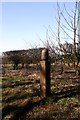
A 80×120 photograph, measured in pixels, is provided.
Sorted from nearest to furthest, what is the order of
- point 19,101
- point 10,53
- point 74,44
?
point 19,101 → point 74,44 → point 10,53

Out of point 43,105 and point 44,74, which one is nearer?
point 43,105

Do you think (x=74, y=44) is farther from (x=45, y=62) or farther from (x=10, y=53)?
(x=10, y=53)

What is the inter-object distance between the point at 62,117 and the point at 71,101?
2.93 feet

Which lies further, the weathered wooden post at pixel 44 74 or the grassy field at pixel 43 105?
the weathered wooden post at pixel 44 74

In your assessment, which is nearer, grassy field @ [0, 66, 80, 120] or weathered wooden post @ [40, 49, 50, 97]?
grassy field @ [0, 66, 80, 120]

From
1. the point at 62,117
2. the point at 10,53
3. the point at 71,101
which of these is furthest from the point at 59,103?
the point at 10,53

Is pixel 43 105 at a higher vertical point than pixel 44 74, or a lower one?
lower

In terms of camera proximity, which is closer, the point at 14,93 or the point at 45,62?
the point at 45,62

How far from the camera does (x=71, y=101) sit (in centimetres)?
557

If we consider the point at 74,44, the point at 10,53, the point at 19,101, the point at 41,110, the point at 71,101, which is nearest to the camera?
the point at 41,110

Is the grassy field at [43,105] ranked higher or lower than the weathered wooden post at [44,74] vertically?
lower

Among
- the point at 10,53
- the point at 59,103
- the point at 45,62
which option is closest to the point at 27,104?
the point at 59,103

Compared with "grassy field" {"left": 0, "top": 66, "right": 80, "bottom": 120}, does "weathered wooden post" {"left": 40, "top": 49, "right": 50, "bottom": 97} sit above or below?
above

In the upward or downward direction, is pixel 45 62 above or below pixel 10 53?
above
